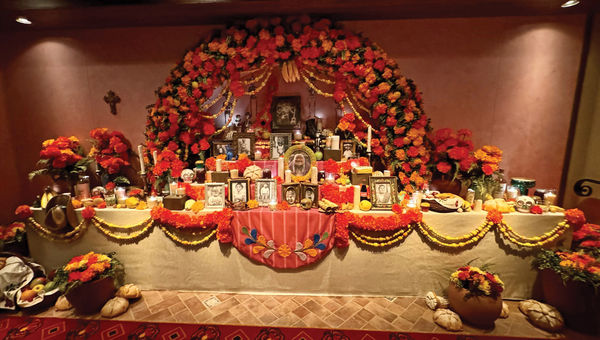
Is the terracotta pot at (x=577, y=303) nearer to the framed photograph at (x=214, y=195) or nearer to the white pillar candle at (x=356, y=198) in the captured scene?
the white pillar candle at (x=356, y=198)

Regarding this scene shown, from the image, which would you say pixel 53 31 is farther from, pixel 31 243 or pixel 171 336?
pixel 171 336

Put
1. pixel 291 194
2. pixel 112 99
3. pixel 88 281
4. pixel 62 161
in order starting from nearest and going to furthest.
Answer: pixel 88 281, pixel 291 194, pixel 62 161, pixel 112 99

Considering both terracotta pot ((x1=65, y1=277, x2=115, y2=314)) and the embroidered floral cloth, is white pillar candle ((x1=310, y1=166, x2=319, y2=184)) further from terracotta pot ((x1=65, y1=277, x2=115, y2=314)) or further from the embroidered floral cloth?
terracotta pot ((x1=65, y1=277, x2=115, y2=314))

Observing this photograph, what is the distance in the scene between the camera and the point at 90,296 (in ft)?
9.84

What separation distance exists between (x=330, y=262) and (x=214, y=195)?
179cm

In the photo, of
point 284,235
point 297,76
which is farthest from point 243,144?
point 284,235

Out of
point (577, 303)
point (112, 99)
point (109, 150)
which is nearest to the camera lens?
point (577, 303)

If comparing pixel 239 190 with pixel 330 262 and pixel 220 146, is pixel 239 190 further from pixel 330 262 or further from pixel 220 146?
pixel 330 262

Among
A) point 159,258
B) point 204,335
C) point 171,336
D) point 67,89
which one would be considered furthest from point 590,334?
A: point 67,89

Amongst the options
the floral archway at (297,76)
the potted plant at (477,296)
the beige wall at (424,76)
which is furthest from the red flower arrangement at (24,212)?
the potted plant at (477,296)

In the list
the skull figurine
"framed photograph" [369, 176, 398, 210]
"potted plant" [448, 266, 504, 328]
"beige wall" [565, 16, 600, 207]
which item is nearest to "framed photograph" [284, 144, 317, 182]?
"framed photograph" [369, 176, 398, 210]

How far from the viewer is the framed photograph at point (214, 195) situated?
11.4 feet

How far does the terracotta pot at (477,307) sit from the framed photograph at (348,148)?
217 cm

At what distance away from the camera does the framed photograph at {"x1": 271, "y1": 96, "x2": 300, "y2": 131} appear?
424 cm
